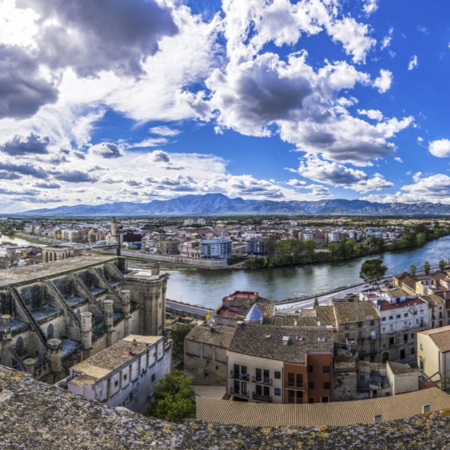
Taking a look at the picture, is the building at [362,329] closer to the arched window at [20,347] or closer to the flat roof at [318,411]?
the flat roof at [318,411]

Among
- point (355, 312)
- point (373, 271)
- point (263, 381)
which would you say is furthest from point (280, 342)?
point (373, 271)

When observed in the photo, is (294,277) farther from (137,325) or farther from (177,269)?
(137,325)

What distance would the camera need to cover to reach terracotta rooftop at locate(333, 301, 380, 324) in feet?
62.2

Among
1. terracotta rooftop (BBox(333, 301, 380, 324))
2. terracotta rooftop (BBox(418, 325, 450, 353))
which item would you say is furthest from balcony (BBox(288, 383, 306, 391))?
terracotta rooftop (BBox(333, 301, 380, 324))

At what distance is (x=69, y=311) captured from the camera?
14.4m

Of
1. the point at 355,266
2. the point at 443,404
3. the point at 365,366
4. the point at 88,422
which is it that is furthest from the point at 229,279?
the point at 88,422

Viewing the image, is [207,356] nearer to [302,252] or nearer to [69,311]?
[69,311]

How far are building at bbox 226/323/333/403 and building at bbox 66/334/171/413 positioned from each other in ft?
8.65

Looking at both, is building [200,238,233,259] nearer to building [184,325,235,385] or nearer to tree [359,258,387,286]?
tree [359,258,387,286]

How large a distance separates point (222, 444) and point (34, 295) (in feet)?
46.8

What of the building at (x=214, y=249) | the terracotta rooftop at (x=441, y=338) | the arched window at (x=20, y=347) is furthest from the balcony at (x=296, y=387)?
the building at (x=214, y=249)

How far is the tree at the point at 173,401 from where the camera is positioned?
1000 centimetres

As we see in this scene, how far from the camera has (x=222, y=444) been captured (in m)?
2.25

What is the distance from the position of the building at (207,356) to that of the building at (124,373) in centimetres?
208
